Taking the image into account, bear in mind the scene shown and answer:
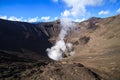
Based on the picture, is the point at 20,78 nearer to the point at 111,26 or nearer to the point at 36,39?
the point at 36,39

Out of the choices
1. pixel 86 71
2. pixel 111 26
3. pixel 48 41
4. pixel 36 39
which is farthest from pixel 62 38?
pixel 86 71

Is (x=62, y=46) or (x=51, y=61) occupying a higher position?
(x=62, y=46)

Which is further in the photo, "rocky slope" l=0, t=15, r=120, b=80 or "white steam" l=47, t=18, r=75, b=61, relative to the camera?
"white steam" l=47, t=18, r=75, b=61

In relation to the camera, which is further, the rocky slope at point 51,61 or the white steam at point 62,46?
the white steam at point 62,46

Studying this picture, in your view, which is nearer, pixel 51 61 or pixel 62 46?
pixel 51 61
